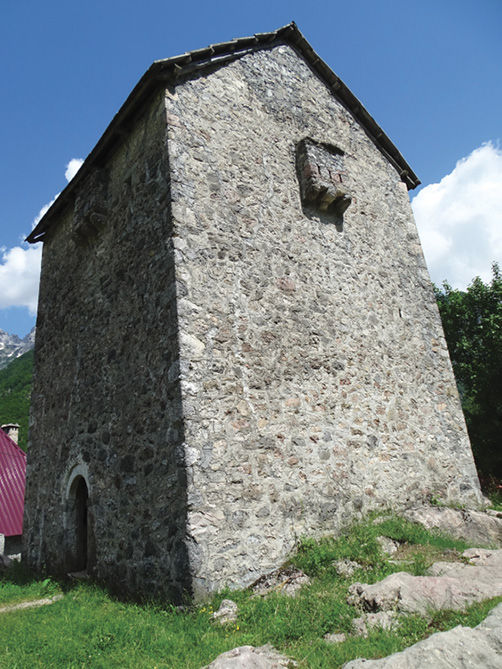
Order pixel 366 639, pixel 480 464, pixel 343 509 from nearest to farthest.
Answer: pixel 366 639 → pixel 343 509 → pixel 480 464

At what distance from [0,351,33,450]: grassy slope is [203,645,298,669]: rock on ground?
101ft

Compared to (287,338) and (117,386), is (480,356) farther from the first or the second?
(117,386)

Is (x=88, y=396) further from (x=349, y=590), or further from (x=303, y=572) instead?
(x=349, y=590)

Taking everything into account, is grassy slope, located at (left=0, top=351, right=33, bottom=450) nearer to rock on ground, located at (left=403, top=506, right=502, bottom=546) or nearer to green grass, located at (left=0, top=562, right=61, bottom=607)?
green grass, located at (left=0, top=562, right=61, bottom=607)

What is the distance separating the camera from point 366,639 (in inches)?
142

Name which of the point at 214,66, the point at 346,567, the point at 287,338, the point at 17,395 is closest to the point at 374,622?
the point at 346,567

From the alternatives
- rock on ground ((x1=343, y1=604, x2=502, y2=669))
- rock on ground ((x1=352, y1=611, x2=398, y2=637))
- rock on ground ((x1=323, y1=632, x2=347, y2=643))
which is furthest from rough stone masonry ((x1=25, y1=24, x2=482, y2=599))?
rock on ground ((x1=343, y1=604, x2=502, y2=669))

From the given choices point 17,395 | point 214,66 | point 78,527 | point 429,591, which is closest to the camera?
point 429,591

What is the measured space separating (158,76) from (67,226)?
4.11m

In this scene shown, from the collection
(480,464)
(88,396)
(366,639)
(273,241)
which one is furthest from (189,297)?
(480,464)

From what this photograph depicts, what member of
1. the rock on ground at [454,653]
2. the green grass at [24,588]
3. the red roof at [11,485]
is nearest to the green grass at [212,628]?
the rock on ground at [454,653]

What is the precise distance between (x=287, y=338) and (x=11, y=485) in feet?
48.7

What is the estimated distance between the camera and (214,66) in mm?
7555

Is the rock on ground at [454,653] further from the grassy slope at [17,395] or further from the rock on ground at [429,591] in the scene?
the grassy slope at [17,395]
